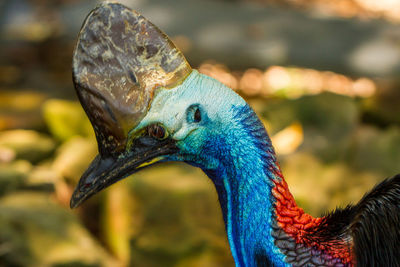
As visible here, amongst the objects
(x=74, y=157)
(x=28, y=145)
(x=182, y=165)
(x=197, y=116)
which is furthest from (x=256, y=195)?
(x=28, y=145)

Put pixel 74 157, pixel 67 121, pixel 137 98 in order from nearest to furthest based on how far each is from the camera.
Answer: pixel 137 98 → pixel 74 157 → pixel 67 121

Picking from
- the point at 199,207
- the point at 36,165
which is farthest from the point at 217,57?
the point at 199,207

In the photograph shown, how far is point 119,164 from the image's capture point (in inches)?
38.6

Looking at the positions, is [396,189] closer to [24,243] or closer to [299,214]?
[299,214]

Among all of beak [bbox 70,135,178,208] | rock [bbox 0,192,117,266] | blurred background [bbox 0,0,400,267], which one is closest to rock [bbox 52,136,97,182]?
blurred background [bbox 0,0,400,267]

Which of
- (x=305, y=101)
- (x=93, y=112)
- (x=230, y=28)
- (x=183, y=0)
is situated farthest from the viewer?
(x=183, y=0)

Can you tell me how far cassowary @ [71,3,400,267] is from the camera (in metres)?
0.94

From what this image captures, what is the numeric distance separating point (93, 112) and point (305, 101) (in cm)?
239

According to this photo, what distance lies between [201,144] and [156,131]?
89mm

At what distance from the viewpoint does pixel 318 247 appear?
40.0 inches

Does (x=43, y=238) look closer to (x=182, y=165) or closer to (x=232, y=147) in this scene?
(x=182, y=165)

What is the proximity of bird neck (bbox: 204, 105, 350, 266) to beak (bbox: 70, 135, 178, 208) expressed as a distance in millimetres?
116

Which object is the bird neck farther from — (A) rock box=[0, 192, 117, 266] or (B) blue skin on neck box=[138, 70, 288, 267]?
(A) rock box=[0, 192, 117, 266]

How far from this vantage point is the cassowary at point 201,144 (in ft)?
3.10
